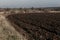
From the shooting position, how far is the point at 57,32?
20.1 metres

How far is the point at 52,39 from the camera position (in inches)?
656

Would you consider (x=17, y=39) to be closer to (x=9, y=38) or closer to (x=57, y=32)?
(x=9, y=38)

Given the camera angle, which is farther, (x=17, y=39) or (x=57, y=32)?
(x=57, y=32)

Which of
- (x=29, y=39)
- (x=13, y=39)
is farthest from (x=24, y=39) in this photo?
(x=13, y=39)

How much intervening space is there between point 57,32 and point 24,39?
3.85 meters

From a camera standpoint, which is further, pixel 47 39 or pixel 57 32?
pixel 57 32

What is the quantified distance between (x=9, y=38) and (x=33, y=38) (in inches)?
77.3

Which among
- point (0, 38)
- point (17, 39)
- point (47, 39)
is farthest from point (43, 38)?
point (0, 38)

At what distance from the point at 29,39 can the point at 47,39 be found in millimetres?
1428

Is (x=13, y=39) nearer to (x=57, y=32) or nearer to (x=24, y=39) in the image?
(x=24, y=39)

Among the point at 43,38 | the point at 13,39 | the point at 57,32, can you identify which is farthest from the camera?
the point at 57,32

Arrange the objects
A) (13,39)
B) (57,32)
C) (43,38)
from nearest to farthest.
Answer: (13,39) → (43,38) → (57,32)

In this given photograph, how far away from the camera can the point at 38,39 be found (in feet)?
54.9

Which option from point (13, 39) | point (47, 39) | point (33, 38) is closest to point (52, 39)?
point (47, 39)
